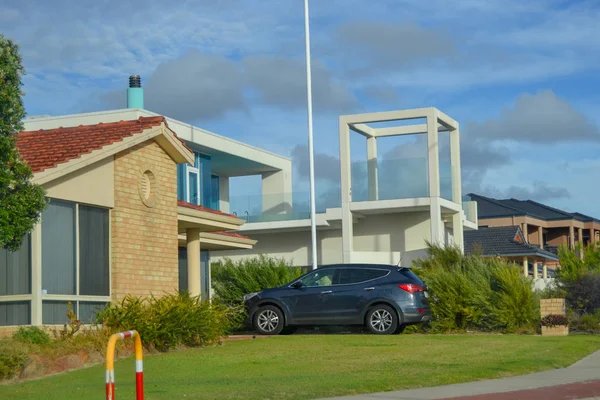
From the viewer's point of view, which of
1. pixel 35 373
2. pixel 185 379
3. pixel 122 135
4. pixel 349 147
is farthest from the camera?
pixel 349 147

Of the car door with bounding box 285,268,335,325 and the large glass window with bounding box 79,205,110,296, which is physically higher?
the large glass window with bounding box 79,205,110,296

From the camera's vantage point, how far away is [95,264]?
1917 cm

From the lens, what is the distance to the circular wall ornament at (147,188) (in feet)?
67.8

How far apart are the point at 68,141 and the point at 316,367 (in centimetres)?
768

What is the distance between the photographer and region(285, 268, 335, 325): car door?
22891 mm

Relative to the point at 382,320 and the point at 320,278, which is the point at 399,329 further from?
the point at 320,278

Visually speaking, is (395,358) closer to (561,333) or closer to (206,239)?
(561,333)

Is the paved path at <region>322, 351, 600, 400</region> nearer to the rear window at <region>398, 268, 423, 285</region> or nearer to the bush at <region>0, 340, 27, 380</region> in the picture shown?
the bush at <region>0, 340, 27, 380</region>

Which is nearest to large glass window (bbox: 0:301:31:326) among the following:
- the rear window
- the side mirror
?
the side mirror

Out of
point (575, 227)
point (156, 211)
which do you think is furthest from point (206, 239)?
point (575, 227)

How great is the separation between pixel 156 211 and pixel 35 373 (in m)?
6.12

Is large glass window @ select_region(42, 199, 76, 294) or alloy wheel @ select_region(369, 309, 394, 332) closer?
large glass window @ select_region(42, 199, 76, 294)

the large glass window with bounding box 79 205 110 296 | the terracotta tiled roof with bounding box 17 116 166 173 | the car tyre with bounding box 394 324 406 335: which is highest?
the terracotta tiled roof with bounding box 17 116 166 173

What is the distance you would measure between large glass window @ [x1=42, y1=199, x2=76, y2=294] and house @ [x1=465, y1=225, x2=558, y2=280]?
95.3 feet
